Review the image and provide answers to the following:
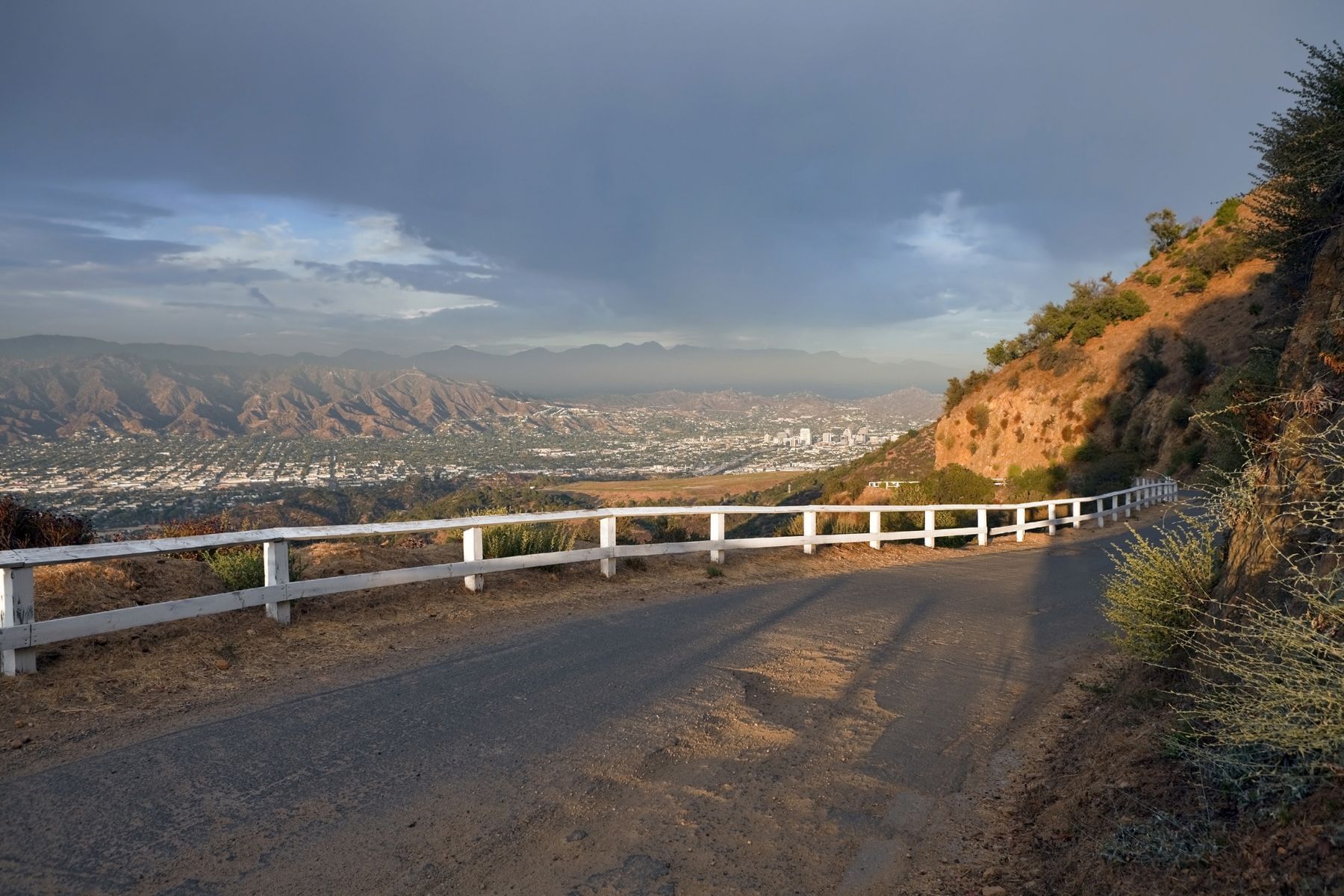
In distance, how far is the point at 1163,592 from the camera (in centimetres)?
668

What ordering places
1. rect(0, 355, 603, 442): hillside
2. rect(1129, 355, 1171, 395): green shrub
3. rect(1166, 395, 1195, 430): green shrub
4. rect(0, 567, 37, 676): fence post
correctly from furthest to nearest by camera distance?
rect(1129, 355, 1171, 395): green shrub, rect(0, 355, 603, 442): hillside, rect(1166, 395, 1195, 430): green shrub, rect(0, 567, 37, 676): fence post

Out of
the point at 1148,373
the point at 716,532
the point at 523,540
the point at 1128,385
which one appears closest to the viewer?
the point at 523,540

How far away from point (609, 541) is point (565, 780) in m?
7.50

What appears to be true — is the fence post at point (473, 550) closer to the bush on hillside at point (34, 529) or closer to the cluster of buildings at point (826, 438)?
the bush on hillside at point (34, 529)

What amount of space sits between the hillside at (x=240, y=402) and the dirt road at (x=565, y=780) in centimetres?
3923

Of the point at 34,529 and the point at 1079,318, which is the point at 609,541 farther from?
the point at 1079,318

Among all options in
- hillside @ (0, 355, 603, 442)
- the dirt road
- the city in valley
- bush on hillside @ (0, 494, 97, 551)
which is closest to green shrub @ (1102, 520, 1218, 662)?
the dirt road

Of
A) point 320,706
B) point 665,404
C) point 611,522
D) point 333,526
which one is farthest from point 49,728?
point 665,404

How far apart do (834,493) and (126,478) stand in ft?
110

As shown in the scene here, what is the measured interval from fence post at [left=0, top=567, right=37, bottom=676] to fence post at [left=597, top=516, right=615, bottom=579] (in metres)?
6.85

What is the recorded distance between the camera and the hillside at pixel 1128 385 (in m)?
43.9

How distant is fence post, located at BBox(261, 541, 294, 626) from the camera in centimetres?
832

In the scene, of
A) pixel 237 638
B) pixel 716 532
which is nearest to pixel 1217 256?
pixel 716 532

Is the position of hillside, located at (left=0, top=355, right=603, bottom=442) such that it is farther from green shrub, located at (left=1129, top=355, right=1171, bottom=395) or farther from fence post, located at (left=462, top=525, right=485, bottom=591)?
green shrub, located at (left=1129, top=355, right=1171, bottom=395)
